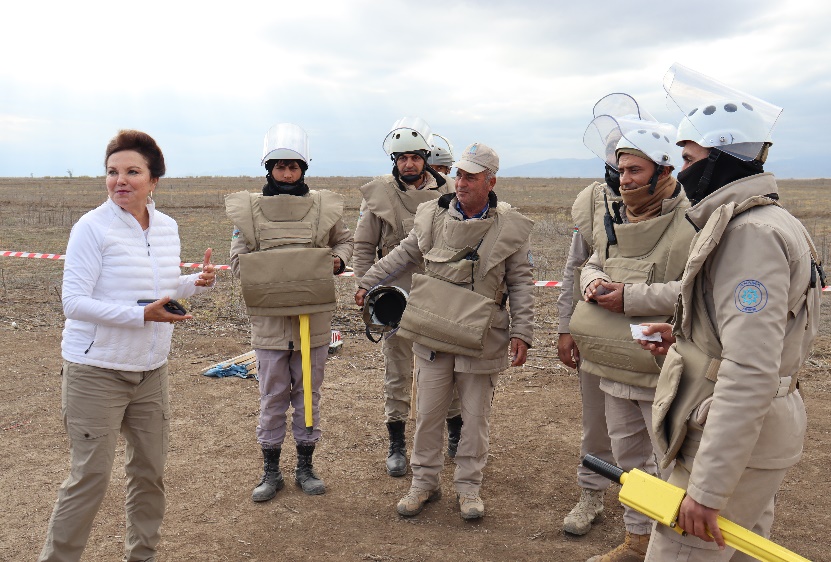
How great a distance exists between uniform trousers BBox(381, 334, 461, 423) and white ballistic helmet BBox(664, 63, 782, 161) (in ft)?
10.8

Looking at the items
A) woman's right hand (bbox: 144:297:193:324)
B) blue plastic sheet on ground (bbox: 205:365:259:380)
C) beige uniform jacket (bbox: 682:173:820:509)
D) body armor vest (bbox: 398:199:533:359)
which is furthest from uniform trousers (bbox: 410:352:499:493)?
blue plastic sheet on ground (bbox: 205:365:259:380)

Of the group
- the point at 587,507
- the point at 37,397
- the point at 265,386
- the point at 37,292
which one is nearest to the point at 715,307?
the point at 587,507

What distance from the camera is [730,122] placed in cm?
245

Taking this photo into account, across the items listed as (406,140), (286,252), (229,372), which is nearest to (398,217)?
(406,140)

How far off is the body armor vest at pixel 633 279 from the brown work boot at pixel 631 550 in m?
A: 0.85

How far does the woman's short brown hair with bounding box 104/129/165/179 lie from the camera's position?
3.48 metres

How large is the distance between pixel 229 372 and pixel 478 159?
4.05 meters

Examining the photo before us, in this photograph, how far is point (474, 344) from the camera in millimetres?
4328

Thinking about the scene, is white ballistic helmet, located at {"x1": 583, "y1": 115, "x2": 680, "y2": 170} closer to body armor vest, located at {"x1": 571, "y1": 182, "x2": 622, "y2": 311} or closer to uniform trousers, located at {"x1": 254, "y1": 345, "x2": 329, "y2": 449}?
body armor vest, located at {"x1": 571, "y1": 182, "x2": 622, "y2": 311}

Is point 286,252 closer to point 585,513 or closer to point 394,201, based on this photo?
point 394,201

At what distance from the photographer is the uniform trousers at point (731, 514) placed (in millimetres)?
2408

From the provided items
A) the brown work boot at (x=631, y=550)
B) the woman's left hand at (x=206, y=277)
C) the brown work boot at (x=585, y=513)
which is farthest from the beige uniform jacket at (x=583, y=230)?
the woman's left hand at (x=206, y=277)

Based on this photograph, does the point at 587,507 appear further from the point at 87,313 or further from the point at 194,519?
the point at 87,313

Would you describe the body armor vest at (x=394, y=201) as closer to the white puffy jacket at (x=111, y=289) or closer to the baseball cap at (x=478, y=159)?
the baseball cap at (x=478, y=159)
